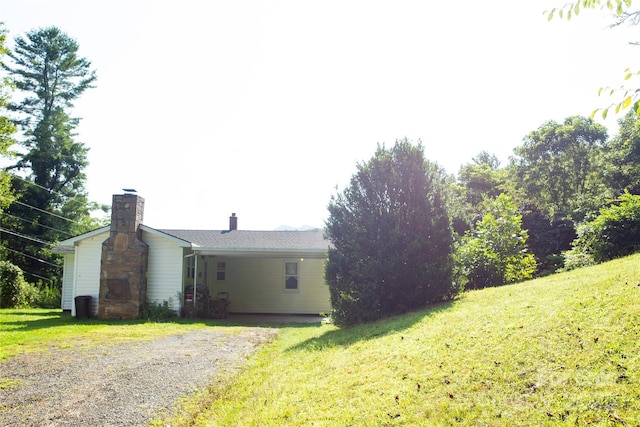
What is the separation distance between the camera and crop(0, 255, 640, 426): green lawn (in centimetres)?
354

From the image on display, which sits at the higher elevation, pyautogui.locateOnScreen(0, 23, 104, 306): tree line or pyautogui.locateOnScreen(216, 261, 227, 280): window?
pyautogui.locateOnScreen(0, 23, 104, 306): tree line

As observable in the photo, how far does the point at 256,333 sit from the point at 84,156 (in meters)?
23.7

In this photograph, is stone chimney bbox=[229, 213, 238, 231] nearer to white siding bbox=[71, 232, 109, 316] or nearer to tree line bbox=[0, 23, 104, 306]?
white siding bbox=[71, 232, 109, 316]

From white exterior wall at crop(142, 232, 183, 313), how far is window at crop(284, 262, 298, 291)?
4.63 meters

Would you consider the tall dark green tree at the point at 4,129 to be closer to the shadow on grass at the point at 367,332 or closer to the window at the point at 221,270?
the window at the point at 221,270

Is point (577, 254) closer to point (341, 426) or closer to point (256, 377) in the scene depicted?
point (256, 377)

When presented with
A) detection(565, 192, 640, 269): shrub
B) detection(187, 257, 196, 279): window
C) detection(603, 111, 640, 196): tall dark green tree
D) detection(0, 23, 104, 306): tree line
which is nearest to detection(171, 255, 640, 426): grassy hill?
detection(565, 192, 640, 269): shrub

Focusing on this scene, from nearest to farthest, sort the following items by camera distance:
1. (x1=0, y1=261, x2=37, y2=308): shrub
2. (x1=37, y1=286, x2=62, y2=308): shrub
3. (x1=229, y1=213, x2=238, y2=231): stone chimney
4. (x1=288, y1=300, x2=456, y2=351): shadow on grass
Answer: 1. (x1=288, y1=300, x2=456, y2=351): shadow on grass
2. (x1=229, y1=213, x2=238, y2=231): stone chimney
3. (x1=0, y1=261, x2=37, y2=308): shrub
4. (x1=37, y1=286, x2=62, y2=308): shrub

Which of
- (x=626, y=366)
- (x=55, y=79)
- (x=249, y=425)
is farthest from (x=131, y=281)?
(x=55, y=79)

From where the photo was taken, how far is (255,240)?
17344 millimetres

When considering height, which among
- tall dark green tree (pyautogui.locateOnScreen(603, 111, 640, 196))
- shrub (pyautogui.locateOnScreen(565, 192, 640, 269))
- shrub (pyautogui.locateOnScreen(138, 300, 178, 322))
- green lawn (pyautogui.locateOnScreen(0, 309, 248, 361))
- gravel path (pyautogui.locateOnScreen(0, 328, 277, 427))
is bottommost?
gravel path (pyautogui.locateOnScreen(0, 328, 277, 427))

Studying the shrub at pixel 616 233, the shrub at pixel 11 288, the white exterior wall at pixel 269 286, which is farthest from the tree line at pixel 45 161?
the shrub at pixel 616 233

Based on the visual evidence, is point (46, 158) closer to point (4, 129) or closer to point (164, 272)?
point (4, 129)

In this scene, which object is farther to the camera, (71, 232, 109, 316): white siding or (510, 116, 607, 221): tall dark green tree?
(510, 116, 607, 221): tall dark green tree
